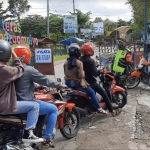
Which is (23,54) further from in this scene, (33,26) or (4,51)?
(33,26)

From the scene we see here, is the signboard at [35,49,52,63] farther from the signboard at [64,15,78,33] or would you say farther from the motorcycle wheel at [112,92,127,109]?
the signboard at [64,15,78,33]

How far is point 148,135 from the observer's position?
505 cm

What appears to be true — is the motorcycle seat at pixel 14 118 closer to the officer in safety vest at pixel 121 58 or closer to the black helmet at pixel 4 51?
A: the black helmet at pixel 4 51

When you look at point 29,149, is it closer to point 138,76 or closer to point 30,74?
point 30,74

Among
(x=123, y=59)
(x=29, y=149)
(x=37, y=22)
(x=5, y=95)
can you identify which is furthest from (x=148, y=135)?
(x=37, y=22)

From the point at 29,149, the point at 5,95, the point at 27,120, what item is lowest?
the point at 29,149

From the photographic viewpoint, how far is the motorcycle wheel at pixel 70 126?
15.5ft

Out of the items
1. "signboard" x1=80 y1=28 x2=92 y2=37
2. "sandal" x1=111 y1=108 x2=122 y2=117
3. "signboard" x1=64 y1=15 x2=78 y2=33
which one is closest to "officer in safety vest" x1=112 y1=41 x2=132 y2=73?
"sandal" x1=111 y1=108 x2=122 y2=117

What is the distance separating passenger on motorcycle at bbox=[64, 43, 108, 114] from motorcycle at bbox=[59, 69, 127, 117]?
11 cm

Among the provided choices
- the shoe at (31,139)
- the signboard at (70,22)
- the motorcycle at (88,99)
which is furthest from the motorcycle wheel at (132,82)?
the signboard at (70,22)

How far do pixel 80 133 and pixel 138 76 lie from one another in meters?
4.78

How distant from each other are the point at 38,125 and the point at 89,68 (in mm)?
1999

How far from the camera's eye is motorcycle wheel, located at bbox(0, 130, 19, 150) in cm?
365

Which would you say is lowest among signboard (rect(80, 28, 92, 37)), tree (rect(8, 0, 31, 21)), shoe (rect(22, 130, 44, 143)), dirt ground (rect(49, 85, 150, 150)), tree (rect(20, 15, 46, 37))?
dirt ground (rect(49, 85, 150, 150))
